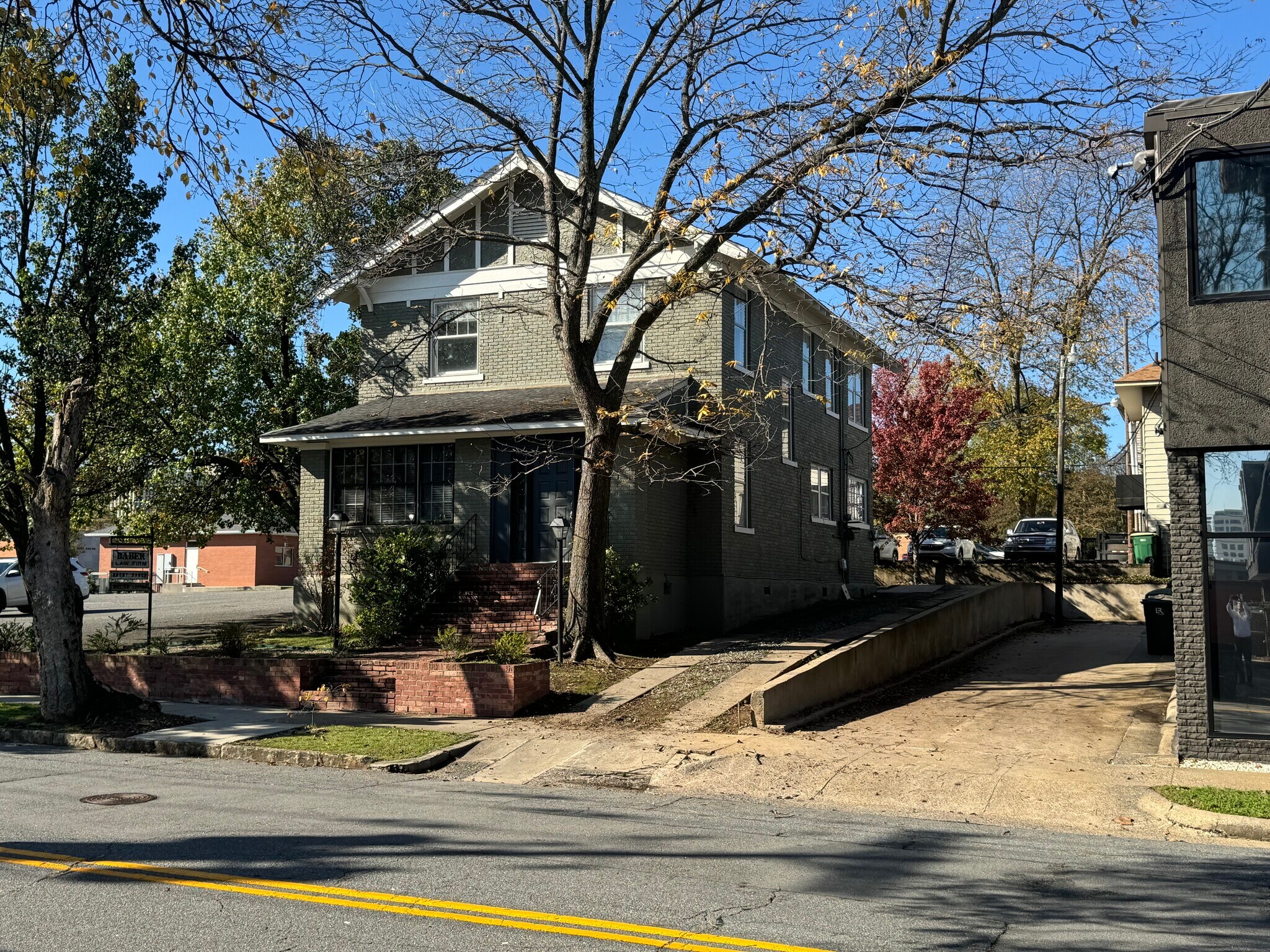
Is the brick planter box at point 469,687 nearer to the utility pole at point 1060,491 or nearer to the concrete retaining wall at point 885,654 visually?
the concrete retaining wall at point 885,654

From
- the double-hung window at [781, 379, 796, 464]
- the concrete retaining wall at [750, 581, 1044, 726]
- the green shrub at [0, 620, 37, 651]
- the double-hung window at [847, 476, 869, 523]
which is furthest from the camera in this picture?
the double-hung window at [847, 476, 869, 523]

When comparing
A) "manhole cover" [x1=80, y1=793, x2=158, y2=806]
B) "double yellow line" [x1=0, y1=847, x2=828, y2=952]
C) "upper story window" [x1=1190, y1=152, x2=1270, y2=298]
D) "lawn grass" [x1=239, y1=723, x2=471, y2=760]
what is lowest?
"lawn grass" [x1=239, y1=723, x2=471, y2=760]

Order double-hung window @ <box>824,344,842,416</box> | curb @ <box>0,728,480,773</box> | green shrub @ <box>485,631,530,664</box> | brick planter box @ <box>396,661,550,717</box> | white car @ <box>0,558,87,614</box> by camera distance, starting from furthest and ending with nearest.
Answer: white car @ <box>0,558,87,614</box>, double-hung window @ <box>824,344,842,416</box>, green shrub @ <box>485,631,530,664</box>, brick planter box @ <box>396,661,550,717</box>, curb @ <box>0,728,480,773</box>

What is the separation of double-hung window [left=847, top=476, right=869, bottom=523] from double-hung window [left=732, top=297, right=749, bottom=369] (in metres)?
8.10

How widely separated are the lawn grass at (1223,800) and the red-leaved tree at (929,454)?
2731 centimetres

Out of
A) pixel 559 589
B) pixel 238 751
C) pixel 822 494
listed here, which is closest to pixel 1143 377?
Answer: pixel 822 494

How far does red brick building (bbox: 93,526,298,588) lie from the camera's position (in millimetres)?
50500

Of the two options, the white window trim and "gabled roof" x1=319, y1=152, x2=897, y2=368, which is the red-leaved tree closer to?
"gabled roof" x1=319, y1=152, x2=897, y2=368

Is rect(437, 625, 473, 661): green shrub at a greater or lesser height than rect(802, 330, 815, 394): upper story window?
lesser

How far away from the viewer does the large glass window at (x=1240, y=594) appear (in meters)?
11.7

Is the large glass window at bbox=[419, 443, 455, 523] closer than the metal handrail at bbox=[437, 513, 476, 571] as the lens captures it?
No

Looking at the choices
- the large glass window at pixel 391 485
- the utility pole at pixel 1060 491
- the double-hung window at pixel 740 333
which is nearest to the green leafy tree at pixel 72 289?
the large glass window at pixel 391 485

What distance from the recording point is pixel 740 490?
2303 centimetres

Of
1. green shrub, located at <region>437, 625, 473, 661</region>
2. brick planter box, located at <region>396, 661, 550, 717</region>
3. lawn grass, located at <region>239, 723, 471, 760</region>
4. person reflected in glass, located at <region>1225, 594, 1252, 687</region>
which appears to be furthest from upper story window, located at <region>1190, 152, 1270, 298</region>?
green shrub, located at <region>437, 625, 473, 661</region>
